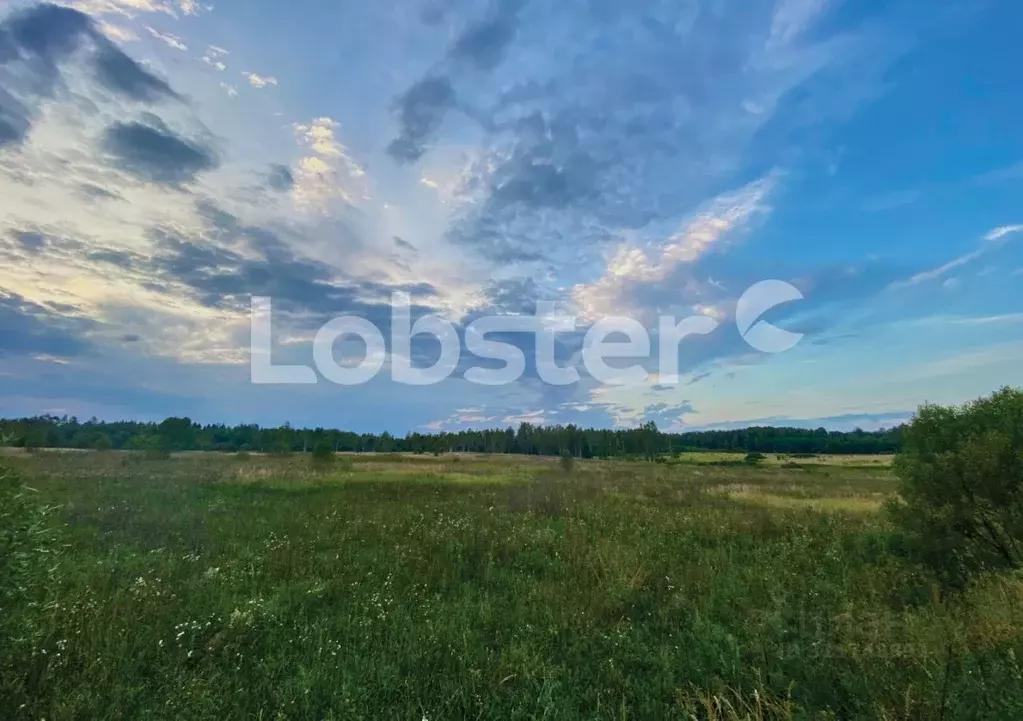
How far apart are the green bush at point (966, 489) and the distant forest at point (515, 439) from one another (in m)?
78.3

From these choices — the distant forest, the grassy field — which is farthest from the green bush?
the distant forest

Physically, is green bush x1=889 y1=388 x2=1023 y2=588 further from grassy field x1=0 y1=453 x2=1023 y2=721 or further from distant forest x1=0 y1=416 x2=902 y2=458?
distant forest x1=0 y1=416 x2=902 y2=458

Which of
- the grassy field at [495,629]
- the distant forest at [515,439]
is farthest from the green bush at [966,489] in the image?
the distant forest at [515,439]

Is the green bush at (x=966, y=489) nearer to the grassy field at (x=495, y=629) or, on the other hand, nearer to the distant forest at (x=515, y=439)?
the grassy field at (x=495, y=629)

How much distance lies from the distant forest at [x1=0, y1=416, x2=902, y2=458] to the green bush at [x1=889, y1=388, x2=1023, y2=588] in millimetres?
78332

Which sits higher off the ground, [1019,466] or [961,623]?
[1019,466]

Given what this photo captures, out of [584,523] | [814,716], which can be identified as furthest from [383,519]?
[814,716]

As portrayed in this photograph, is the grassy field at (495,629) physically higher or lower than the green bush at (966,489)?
lower

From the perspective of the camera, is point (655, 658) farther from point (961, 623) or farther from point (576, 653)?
point (961, 623)

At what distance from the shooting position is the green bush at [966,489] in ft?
23.2

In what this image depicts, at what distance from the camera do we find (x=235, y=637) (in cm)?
564

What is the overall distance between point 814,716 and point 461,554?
681 centimetres

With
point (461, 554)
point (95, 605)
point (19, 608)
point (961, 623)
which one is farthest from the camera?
point (461, 554)

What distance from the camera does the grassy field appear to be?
4.29m
